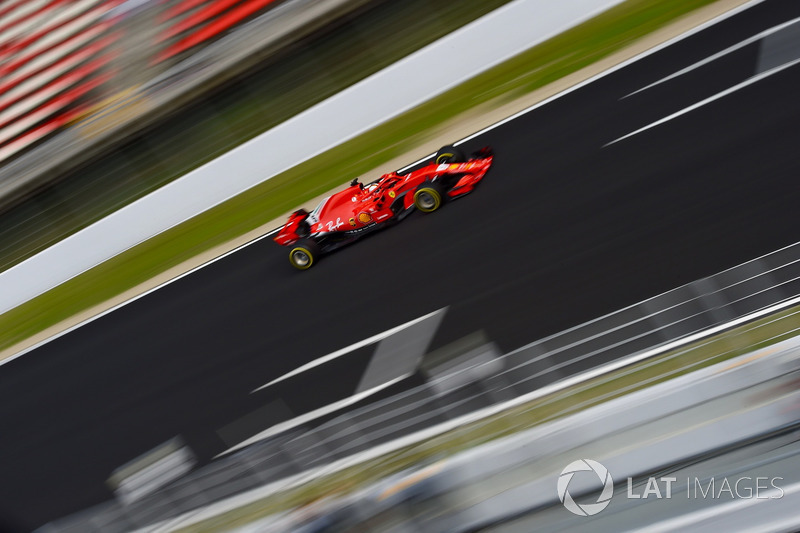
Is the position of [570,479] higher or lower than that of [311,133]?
lower

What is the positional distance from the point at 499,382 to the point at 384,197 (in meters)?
3.89

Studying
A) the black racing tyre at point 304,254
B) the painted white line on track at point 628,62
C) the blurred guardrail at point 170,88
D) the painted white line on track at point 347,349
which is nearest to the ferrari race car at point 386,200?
the black racing tyre at point 304,254

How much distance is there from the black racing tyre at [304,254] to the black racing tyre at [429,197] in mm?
1517

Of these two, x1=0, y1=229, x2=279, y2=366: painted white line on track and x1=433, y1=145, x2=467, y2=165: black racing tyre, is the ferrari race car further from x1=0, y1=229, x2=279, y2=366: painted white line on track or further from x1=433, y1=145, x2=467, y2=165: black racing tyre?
x1=0, y1=229, x2=279, y2=366: painted white line on track

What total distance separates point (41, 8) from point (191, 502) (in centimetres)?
1300

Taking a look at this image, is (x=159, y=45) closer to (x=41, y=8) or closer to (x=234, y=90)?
(x=234, y=90)

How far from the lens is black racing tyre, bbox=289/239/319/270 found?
9477 millimetres

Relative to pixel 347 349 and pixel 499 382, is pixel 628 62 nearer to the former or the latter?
pixel 347 349

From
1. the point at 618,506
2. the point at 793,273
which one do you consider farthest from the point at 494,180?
the point at 618,506

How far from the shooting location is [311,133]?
459 inches

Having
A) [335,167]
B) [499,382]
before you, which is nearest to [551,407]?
[499,382]

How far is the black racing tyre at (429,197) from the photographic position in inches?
351

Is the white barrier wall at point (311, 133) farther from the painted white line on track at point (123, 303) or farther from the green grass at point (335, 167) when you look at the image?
the painted white line on track at point (123, 303)

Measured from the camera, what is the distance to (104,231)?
41.0ft
